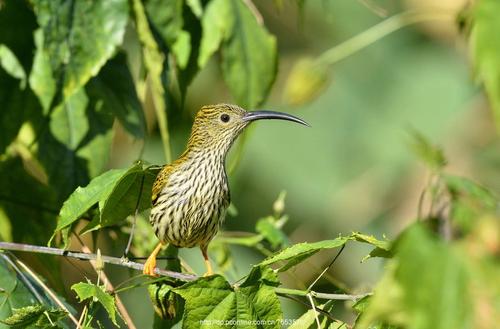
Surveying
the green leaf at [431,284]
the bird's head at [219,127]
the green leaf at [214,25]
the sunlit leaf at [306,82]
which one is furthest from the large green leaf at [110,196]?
the sunlit leaf at [306,82]

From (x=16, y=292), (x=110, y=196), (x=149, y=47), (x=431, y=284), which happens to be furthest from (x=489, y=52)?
(x=149, y=47)

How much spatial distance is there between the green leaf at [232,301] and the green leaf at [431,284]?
1271 mm

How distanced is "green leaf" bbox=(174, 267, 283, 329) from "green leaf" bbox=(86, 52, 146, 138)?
1663 mm

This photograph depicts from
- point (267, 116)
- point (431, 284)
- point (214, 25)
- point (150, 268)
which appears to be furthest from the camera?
point (267, 116)

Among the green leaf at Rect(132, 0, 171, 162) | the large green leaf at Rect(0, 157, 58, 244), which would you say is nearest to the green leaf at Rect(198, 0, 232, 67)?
the green leaf at Rect(132, 0, 171, 162)

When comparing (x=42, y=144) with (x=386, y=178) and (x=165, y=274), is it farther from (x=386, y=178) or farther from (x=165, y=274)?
(x=386, y=178)

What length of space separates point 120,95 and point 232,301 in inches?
70.4

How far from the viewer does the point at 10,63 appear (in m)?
4.41

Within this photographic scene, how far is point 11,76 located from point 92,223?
118 cm

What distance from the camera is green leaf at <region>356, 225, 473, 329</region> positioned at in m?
1.78

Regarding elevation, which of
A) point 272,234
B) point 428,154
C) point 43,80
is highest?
point 43,80

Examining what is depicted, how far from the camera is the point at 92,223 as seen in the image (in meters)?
3.58

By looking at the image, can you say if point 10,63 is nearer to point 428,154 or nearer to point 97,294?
point 97,294

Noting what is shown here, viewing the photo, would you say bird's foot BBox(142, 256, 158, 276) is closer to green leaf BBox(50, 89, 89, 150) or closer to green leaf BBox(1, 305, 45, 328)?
green leaf BBox(1, 305, 45, 328)
